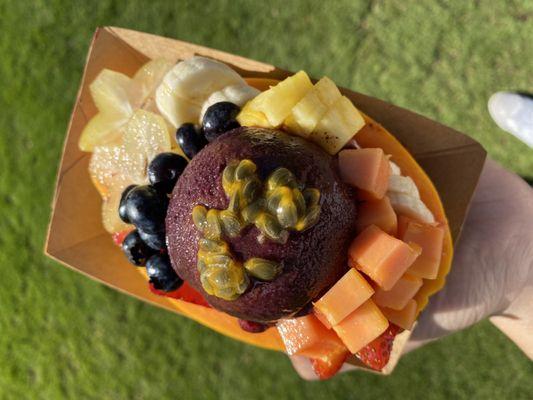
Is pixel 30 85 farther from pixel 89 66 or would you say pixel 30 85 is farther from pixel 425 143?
pixel 425 143

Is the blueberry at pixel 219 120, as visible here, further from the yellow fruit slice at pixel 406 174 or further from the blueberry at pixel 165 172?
the yellow fruit slice at pixel 406 174

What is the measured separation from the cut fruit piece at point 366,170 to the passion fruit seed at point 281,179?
28 centimetres

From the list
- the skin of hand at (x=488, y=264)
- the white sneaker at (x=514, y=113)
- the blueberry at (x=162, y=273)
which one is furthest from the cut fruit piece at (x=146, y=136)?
the white sneaker at (x=514, y=113)

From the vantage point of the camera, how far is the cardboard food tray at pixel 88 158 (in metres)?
1.73

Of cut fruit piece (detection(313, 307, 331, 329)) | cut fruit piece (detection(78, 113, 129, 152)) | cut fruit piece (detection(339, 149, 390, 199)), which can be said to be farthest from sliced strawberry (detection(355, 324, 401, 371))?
cut fruit piece (detection(78, 113, 129, 152))

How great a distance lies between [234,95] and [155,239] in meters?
0.47

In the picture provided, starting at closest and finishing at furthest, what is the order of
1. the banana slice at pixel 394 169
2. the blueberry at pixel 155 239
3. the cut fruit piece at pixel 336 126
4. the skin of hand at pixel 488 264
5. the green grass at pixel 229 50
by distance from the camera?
the cut fruit piece at pixel 336 126 → the blueberry at pixel 155 239 → the banana slice at pixel 394 169 → the skin of hand at pixel 488 264 → the green grass at pixel 229 50

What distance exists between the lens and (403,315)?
1.40m

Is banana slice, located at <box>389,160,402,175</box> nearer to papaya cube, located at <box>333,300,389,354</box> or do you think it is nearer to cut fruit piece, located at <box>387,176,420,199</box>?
cut fruit piece, located at <box>387,176,420,199</box>

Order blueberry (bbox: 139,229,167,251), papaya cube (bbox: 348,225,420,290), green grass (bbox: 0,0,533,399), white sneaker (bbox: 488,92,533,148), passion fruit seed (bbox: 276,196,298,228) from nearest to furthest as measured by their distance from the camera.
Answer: passion fruit seed (bbox: 276,196,298,228), papaya cube (bbox: 348,225,420,290), blueberry (bbox: 139,229,167,251), white sneaker (bbox: 488,92,533,148), green grass (bbox: 0,0,533,399)

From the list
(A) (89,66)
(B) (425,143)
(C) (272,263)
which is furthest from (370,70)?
(C) (272,263)

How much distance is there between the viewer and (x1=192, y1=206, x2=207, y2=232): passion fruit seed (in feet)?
3.64

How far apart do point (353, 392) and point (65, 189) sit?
6.36 feet

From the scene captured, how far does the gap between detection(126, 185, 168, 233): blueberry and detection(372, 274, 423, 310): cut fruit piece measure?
601 millimetres
